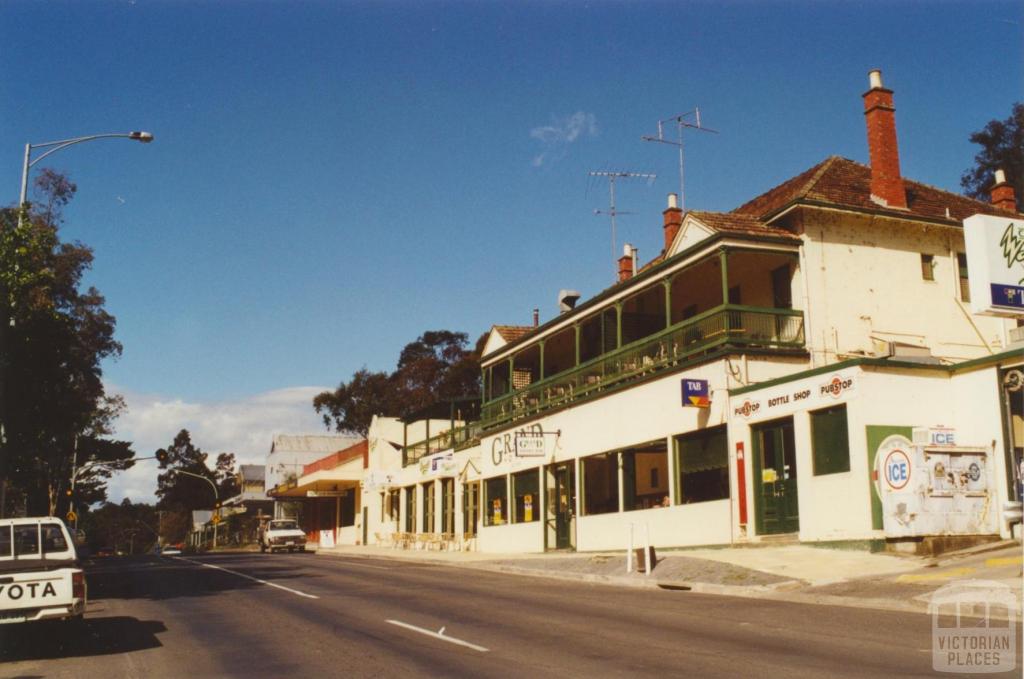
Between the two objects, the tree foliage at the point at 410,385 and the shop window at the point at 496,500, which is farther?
the tree foliage at the point at 410,385

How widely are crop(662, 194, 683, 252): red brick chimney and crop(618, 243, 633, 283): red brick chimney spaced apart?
2471 mm

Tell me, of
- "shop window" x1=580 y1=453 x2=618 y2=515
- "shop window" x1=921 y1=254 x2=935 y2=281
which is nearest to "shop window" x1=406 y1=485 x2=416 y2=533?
"shop window" x1=580 y1=453 x2=618 y2=515

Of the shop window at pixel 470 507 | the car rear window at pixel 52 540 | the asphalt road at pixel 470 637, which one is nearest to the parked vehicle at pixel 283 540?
the shop window at pixel 470 507

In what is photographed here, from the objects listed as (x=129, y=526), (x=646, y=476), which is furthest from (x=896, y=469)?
(x=129, y=526)

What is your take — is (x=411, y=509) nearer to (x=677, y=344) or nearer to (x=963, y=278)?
(x=677, y=344)

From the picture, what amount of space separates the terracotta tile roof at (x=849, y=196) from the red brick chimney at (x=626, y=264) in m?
7.89

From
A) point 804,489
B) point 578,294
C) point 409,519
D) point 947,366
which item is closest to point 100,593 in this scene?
point 804,489

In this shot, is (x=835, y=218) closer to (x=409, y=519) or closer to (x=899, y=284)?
(x=899, y=284)

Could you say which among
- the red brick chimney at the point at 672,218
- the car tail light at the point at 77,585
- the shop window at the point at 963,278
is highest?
the red brick chimney at the point at 672,218

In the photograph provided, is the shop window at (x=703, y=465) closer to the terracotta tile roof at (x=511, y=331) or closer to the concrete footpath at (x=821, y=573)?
the concrete footpath at (x=821, y=573)

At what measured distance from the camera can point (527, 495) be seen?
115 feet

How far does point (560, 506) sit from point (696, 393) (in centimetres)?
1034

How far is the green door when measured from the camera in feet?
71.3

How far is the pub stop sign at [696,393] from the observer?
944 inches
